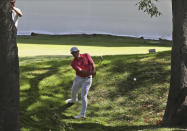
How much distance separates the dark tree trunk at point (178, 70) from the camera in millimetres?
8414

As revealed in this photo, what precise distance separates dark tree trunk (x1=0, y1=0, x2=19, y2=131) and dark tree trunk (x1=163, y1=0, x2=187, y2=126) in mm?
3695

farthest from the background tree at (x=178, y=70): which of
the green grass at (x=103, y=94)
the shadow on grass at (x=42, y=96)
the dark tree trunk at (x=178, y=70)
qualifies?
the shadow on grass at (x=42, y=96)

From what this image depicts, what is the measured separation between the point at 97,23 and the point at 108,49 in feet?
26.8

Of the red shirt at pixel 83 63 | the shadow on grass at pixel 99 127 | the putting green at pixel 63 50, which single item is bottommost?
the shadow on grass at pixel 99 127

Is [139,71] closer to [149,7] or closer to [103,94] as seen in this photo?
[103,94]

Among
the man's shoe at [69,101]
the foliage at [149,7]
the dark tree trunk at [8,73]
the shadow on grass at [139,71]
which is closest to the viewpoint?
the dark tree trunk at [8,73]

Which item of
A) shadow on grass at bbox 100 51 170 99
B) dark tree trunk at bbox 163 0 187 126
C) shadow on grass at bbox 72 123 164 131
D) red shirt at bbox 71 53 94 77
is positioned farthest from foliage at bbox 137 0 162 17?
shadow on grass at bbox 72 123 164 131

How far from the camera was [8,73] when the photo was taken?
19.3 feet

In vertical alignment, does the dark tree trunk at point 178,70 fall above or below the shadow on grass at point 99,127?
above

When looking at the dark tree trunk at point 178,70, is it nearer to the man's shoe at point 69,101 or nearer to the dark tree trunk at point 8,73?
the man's shoe at point 69,101

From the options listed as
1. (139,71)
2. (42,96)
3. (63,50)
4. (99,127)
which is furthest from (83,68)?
(63,50)

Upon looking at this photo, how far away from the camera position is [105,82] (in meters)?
12.5

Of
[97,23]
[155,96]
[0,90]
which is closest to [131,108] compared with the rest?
[155,96]

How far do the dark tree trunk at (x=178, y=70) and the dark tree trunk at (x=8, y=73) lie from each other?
Answer: 12.1 ft
